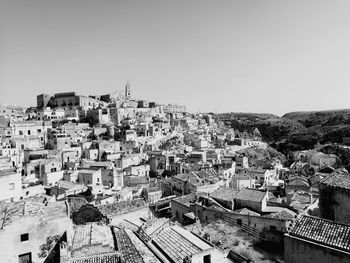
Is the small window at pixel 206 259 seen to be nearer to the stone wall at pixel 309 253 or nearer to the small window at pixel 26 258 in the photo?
the stone wall at pixel 309 253

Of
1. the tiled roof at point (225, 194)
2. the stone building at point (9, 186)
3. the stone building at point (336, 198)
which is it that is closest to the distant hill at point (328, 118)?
the tiled roof at point (225, 194)

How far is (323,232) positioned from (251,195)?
11232mm

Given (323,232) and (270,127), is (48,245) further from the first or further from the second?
(270,127)

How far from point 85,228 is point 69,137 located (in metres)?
41.4

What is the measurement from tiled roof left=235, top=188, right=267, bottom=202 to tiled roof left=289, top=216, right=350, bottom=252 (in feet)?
30.8

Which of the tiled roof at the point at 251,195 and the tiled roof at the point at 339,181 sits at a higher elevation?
the tiled roof at the point at 339,181

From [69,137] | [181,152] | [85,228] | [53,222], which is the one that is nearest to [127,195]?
[85,228]

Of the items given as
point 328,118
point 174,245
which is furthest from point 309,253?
point 328,118

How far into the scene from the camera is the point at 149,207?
83.1 feet

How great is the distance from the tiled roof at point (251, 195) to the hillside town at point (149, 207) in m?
0.08

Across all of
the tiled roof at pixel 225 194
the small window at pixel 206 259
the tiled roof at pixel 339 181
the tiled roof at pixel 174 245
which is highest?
the tiled roof at pixel 339 181

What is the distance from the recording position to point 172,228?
1473 cm

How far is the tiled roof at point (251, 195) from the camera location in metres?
21.7

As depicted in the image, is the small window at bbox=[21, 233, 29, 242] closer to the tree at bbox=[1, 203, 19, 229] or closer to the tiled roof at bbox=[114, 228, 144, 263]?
the tree at bbox=[1, 203, 19, 229]
